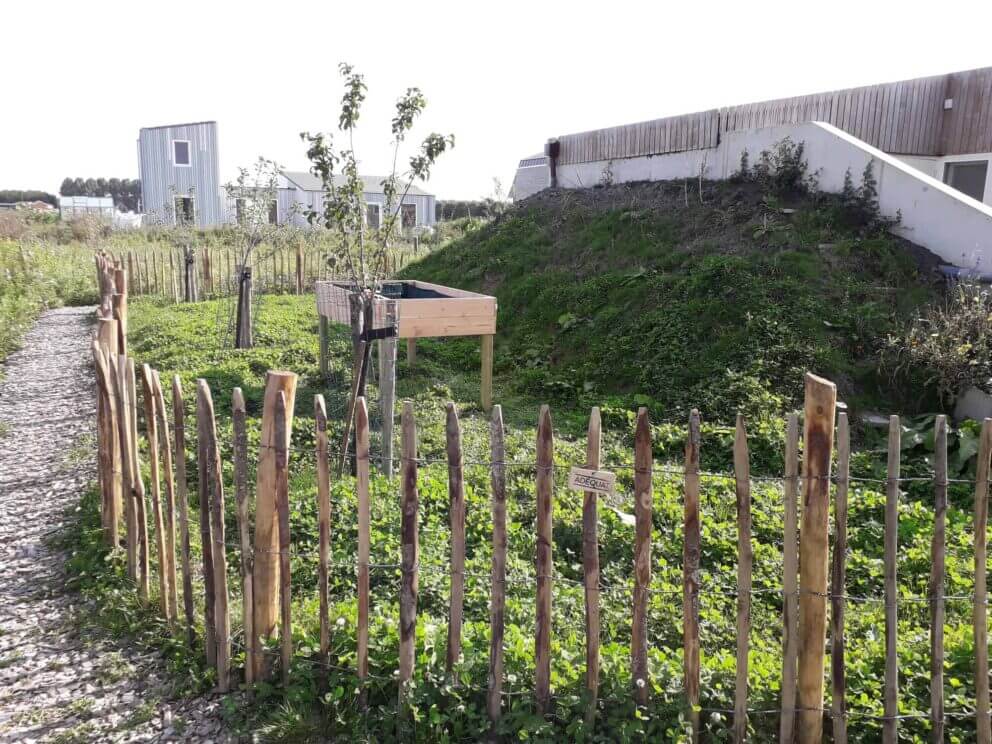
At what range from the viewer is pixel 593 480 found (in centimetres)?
304

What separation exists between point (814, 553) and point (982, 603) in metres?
0.74

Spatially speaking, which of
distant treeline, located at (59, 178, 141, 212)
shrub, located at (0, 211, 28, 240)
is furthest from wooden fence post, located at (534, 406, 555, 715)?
distant treeline, located at (59, 178, 141, 212)

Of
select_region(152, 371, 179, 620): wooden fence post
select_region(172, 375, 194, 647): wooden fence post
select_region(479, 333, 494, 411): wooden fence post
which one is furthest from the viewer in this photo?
select_region(479, 333, 494, 411): wooden fence post

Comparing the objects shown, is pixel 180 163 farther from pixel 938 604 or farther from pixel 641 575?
pixel 938 604

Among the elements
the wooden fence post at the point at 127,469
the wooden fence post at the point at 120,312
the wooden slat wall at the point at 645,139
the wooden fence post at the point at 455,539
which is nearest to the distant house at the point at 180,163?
the wooden slat wall at the point at 645,139

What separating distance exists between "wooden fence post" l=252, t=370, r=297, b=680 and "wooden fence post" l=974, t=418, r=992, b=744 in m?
2.96

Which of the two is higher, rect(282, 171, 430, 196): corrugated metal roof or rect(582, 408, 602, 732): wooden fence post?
rect(282, 171, 430, 196): corrugated metal roof

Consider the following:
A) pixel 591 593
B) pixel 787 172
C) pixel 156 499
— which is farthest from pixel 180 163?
pixel 591 593

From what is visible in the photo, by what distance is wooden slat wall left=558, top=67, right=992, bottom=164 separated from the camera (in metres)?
12.7

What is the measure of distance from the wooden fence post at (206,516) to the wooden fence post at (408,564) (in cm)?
100

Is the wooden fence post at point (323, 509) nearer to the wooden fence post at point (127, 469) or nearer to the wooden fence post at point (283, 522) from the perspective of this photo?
the wooden fence post at point (283, 522)

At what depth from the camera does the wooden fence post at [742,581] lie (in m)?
2.88

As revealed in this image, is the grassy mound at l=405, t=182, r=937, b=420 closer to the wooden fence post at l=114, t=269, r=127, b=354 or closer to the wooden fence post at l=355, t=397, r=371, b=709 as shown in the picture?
the wooden fence post at l=114, t=269, r=127, b=354

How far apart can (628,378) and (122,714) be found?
6931mm
